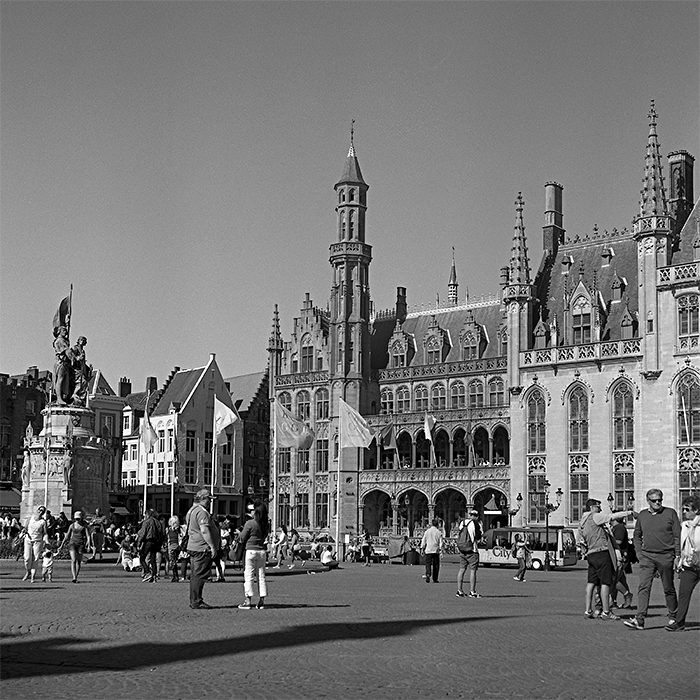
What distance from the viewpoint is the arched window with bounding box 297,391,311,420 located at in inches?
3399

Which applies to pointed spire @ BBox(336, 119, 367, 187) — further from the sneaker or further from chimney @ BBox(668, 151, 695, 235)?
the sneaker

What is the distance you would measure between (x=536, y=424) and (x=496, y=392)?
5.54m

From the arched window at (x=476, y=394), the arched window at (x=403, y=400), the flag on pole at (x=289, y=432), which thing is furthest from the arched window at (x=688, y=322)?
the flag on pole at (x=289, y=432)

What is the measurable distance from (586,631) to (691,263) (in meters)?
52.5

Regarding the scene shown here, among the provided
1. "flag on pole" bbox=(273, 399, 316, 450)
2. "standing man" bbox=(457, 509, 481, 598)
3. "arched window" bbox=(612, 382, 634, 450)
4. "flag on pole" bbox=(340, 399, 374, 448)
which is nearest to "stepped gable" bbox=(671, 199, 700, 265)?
"arched window" bbox=(612, 382, 634, 450)

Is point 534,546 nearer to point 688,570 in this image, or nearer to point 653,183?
point 653,183

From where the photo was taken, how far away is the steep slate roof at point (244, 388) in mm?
107206

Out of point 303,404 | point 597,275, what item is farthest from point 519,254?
point 303,404

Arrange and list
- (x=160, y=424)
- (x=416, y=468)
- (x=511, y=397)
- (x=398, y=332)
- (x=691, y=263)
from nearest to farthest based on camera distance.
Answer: (x=691, y=263)
(x=511, y=397)
(x=416, y=468)
(x=398, y=332)
(x=160, y=424)

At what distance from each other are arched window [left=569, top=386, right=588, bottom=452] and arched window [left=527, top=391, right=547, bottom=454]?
6.47 feet

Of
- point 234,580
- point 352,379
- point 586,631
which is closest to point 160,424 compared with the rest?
point 352,379

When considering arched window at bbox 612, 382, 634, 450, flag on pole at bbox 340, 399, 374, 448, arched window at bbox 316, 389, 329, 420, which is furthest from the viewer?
arched window at bbox 316, 389, 329, 420

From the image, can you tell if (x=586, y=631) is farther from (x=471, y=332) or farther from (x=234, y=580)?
(x=471, y=332)

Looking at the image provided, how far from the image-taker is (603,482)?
69625mm
